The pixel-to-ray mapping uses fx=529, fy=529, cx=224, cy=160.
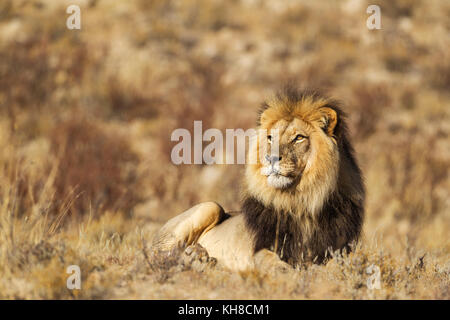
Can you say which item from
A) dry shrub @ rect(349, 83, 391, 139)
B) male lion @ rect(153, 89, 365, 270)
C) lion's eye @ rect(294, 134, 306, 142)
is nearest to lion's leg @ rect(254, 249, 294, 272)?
male lion @ rect(153, 89, 365, 270)

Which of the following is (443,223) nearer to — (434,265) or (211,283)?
(434,265)

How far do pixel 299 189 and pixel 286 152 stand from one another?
37 cm

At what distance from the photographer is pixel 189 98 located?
53.6 ft

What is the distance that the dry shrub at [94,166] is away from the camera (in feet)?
39.1

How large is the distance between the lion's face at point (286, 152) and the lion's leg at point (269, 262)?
63cm

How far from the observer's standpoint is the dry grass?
38.5ft

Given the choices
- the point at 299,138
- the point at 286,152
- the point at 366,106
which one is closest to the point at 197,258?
the point at 286,152

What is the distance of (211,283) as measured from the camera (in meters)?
4.52

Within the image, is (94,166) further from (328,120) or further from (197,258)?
(328,120)

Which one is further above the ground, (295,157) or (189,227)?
(295,157)

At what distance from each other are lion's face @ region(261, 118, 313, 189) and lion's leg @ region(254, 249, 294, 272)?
63 cm

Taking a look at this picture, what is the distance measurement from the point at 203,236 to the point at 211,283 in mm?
1174
